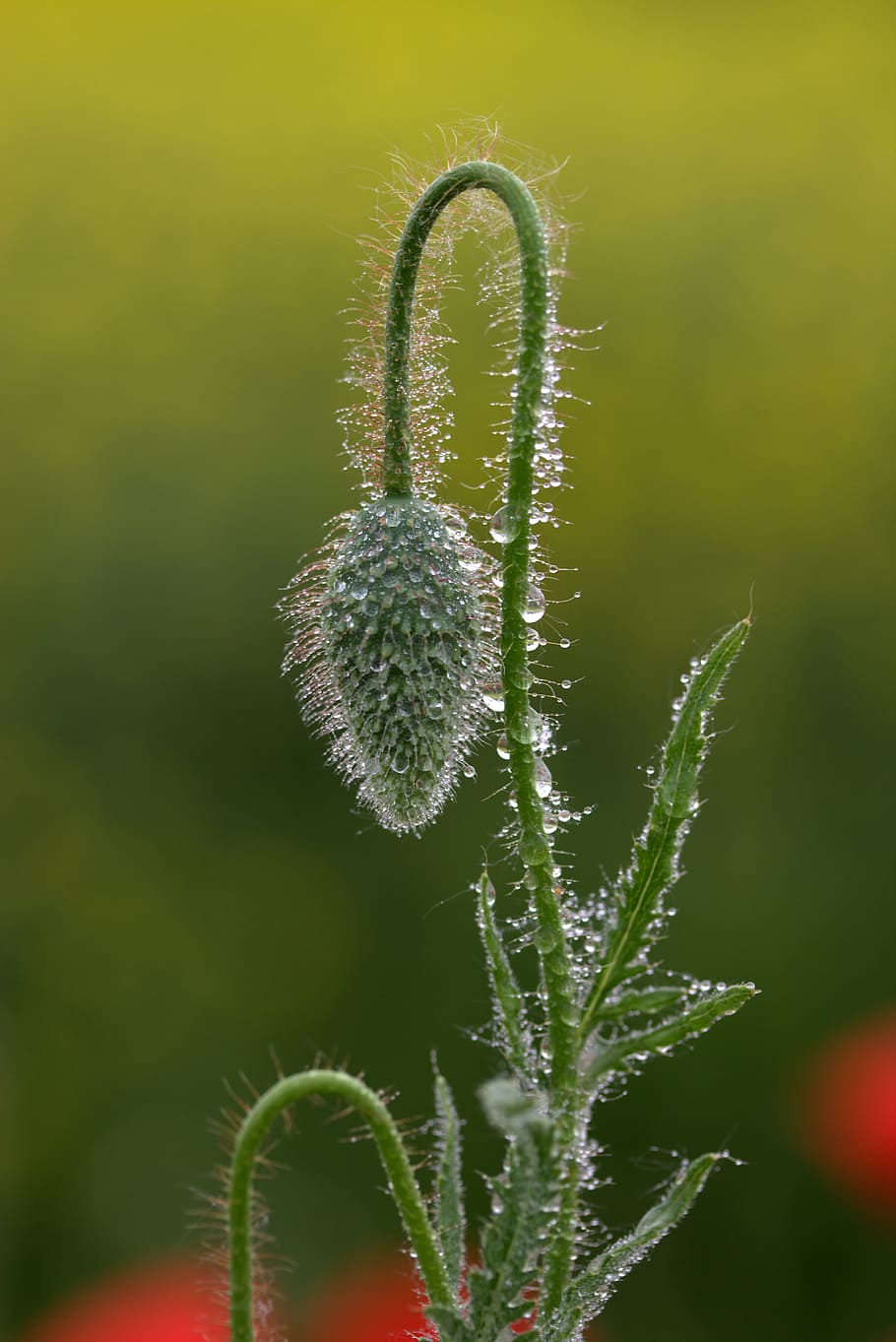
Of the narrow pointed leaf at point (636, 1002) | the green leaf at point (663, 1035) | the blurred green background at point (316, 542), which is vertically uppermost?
the blurred green background at point (316, 542)

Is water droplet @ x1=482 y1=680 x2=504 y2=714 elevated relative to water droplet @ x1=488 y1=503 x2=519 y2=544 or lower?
lower

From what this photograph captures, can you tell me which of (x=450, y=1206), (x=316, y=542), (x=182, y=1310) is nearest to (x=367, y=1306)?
(x=182, y=1310)

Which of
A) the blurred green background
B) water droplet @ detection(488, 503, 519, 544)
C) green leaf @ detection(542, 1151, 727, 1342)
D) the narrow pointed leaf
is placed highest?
the blurred green background

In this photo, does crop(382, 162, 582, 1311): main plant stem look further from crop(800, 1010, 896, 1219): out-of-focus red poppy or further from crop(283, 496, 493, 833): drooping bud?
crop(800, 1010, 896, 1219): out-of-focus red poppy

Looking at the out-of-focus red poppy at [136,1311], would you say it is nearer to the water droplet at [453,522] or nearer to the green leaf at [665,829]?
the green leaf at [665,829]

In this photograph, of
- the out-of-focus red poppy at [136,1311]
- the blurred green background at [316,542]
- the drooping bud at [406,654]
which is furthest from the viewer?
the blurred green background at [316,542]

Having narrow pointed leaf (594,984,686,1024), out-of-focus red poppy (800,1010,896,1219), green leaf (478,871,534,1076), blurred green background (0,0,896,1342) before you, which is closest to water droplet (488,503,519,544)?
green leaf (478,871,534,1076)

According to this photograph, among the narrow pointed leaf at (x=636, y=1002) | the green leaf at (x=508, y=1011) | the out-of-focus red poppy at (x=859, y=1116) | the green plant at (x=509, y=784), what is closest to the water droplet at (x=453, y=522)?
the green plant at (x=509, y=784)
